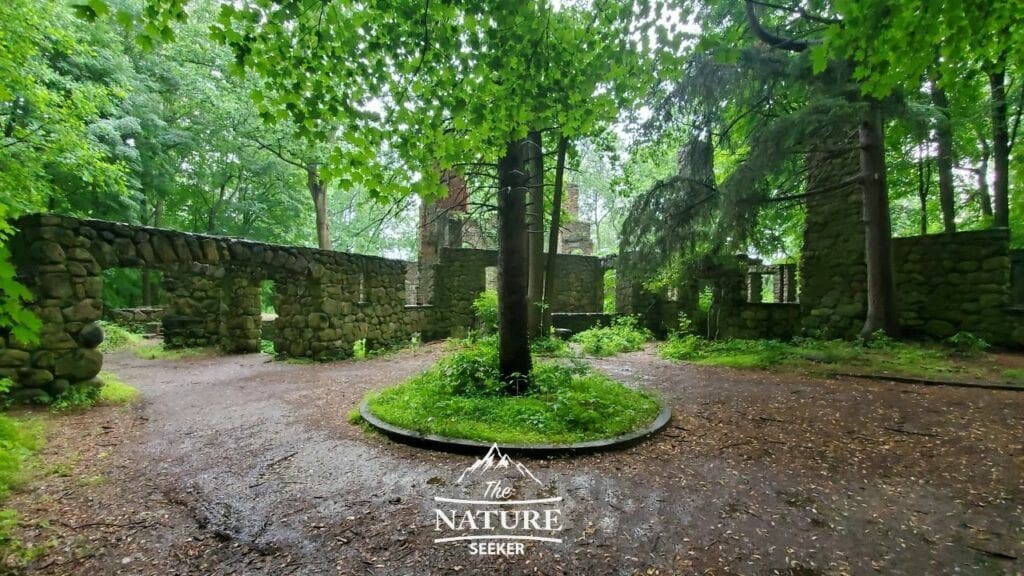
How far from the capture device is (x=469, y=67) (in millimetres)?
3432

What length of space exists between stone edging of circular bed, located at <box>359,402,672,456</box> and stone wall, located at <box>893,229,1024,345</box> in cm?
687

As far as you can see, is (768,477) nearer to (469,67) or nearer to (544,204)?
(469,67)

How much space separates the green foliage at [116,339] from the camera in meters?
10.3

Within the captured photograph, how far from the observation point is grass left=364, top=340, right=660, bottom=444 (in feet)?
11.7

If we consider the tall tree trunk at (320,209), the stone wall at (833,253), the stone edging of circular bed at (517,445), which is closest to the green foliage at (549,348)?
the stone edging of circular bed at (517,445)

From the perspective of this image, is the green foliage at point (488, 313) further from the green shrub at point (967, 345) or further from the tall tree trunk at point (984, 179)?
the tall tree trunk at point (984, 179)

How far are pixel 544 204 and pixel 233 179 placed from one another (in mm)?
14397

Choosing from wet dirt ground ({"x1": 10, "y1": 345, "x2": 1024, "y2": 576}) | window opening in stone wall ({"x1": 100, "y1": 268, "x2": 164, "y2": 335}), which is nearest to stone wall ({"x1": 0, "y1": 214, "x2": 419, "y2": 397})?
wet dirt ground ({"x1": 10, "y1": 345, "x2": 1024, "y2": 576})

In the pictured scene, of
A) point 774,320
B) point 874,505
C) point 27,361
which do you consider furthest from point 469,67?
point 774,320

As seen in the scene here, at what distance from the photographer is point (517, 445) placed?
3.28 m

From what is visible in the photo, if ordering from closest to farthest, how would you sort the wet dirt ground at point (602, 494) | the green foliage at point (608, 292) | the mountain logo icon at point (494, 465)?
the wet dirt ground at point (602, 494) < the mountain logo icon at point (494, 465) < the green foliage at point (608, 292)

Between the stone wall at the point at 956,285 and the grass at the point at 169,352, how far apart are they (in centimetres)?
1405

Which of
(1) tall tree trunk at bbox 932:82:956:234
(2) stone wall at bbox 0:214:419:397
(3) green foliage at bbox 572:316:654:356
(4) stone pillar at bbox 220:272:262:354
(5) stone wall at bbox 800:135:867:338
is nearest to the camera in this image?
(2) stone wall at bbox 0:214:419:397
